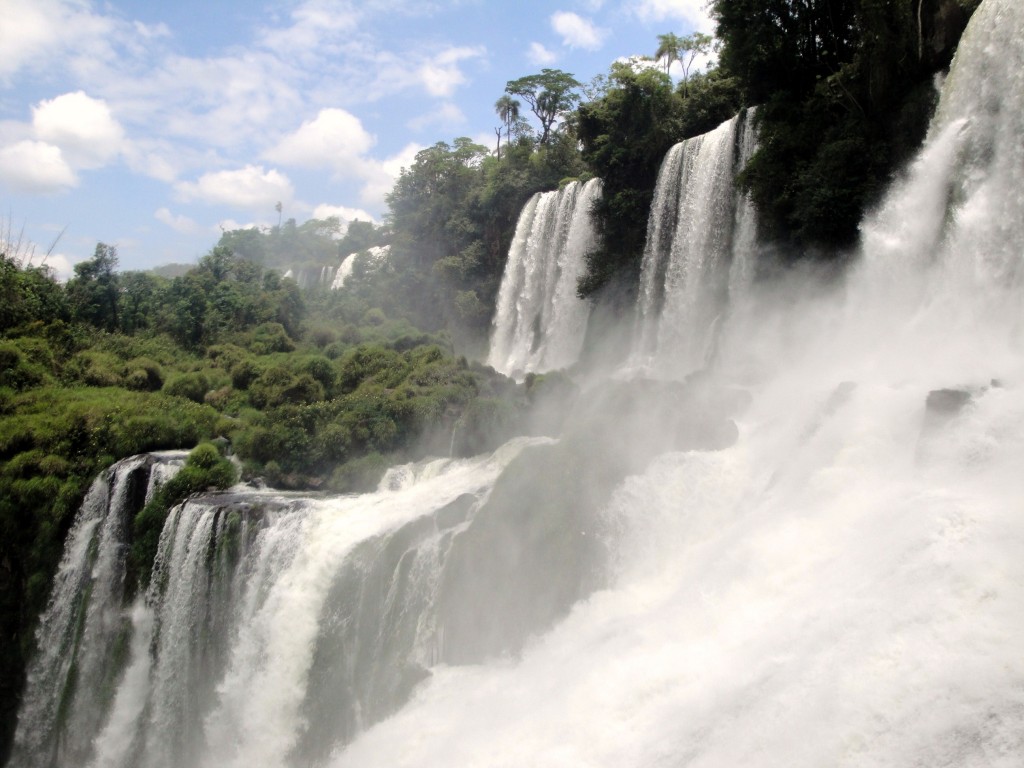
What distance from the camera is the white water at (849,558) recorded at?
6.25 m

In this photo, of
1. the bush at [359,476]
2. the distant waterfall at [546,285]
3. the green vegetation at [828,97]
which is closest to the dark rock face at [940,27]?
the green vegetation at [828,97]

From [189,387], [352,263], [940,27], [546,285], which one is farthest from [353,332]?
[940,27]

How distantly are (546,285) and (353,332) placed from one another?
8218 millimetres

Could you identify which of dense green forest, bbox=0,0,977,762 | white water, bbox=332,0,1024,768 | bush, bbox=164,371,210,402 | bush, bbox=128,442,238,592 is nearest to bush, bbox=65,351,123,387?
dense green forest, bbox=0,0,977,762

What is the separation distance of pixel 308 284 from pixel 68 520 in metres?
37.3

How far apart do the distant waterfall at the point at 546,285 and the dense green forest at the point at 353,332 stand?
5.03 feet

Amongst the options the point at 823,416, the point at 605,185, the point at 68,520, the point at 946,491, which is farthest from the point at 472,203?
the point at 946,491

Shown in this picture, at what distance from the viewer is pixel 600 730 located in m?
8.09

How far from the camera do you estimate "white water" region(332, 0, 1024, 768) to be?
6.25 meters

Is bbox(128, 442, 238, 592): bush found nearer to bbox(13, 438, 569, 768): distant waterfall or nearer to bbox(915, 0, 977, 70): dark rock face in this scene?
bbox(13, 438, 569, 768): distant waterfall

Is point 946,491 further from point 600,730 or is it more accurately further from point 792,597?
point 600,730

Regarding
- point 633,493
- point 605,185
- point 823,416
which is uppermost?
point 605,185

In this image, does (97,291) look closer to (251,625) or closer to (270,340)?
(270,340)

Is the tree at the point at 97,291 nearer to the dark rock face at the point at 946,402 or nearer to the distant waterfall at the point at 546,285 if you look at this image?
the distant waterfall at the point at 546,285
